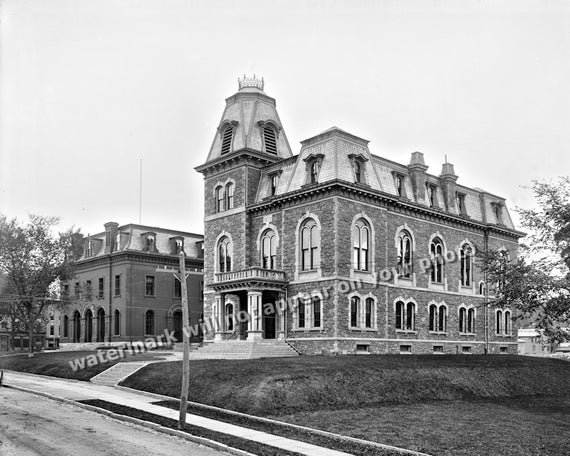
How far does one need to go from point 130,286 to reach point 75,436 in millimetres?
39105

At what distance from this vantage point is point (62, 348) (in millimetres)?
58719

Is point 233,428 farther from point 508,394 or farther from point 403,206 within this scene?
point 403,206

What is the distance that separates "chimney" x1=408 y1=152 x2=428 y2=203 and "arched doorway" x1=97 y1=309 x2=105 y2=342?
31.1 meters

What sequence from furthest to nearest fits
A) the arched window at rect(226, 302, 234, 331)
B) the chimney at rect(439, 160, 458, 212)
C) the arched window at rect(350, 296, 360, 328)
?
the chimney at rect(439, 160, 458, 212), the arched window at rect(226, 302, 234, 331), the arched window at rect(350, 296, 360, 328)

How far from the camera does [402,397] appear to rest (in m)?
25.6

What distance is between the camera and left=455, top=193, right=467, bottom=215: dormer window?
1871 inches

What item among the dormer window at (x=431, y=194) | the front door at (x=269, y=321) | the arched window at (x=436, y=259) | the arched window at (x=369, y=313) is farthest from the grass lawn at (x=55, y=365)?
the dormer window at (x=431, y=194)

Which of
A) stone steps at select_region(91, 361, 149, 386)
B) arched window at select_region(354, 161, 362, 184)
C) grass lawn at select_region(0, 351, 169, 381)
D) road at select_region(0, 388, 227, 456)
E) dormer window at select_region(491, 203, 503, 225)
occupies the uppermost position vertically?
arched window at select_region(354, 161, 362, 184)

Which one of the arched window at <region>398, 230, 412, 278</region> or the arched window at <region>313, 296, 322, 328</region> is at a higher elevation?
the arched window at <region>398, 230, 412, 278</region>

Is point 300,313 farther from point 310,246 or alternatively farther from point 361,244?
point 361,244

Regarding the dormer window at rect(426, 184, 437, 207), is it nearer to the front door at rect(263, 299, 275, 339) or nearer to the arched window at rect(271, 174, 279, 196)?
the arched window at rect(271, 174, 279, 196)

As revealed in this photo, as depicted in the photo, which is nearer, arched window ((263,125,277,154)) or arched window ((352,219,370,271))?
arched window ((352,219,370,271))

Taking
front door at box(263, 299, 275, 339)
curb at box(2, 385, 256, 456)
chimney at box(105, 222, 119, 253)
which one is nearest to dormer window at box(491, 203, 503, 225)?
front door at box(263, 299, 275, 339)

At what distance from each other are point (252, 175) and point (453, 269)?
16483 mm
